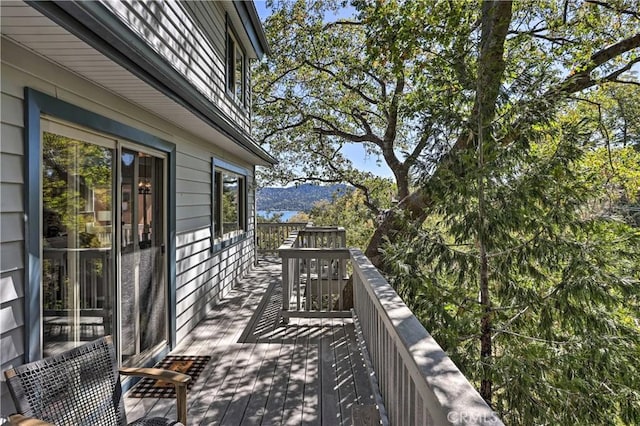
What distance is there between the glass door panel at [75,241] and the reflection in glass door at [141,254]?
24 cm

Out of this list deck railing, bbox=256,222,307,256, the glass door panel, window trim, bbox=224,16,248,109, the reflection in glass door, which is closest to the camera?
the glass door panel

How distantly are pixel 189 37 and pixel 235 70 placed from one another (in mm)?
2577

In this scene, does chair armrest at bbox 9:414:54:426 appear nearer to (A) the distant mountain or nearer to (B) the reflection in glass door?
(B) the reflection in glass door

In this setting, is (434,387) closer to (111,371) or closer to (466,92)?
(111,371)

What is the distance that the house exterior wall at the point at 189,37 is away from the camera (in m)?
3.48

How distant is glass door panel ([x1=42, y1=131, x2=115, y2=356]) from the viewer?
2.33 meters

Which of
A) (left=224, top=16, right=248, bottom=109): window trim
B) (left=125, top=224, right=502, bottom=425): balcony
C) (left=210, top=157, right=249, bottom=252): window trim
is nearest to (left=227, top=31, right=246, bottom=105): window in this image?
(left=224, top=16, right=248, bottom=109): window trim

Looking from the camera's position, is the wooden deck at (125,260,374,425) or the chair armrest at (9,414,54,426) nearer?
the chair armrest at (9,414,54,426)

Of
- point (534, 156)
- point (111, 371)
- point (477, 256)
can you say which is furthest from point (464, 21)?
point (111, 371)

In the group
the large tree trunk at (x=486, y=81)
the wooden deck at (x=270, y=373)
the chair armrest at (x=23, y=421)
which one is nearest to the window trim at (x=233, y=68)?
the wooden deck at (x=270, y=373)

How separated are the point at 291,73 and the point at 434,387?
10.2 m

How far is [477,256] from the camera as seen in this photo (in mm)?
3625

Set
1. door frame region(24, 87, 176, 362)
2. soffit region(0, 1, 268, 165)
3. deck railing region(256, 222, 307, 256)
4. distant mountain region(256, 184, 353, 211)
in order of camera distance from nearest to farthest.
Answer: soffit region(0, 1, 268, 165)
door frame region(24, 87, 176, 362)
deck railing region(256, 222, 307, 256)
distant mountain region(256, 184, 353, 211)

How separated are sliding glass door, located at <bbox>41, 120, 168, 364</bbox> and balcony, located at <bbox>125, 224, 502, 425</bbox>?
2.33 ft
